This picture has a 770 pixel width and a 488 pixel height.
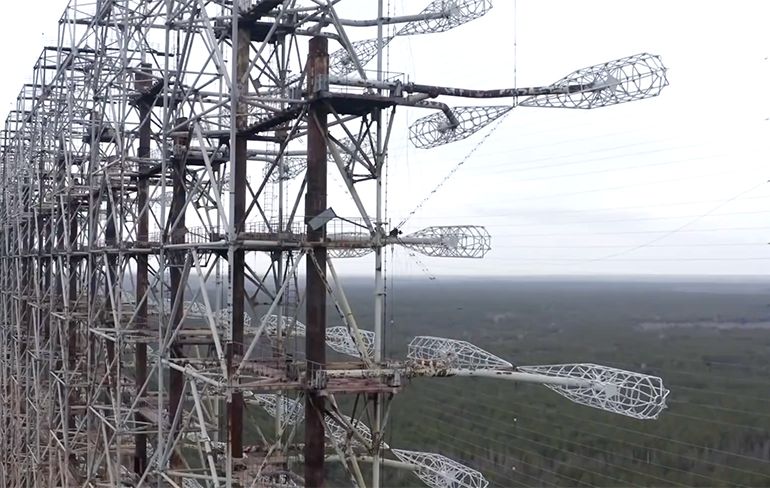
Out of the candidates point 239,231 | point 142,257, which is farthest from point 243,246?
point 142,257

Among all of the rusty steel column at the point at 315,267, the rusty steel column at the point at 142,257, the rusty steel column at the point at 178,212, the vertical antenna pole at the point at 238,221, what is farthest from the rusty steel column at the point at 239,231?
the rusty steel column at the point at 142,257

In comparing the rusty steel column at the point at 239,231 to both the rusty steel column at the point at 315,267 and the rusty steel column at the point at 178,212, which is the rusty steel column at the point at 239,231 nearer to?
the rusty steel column at the point at 178,212

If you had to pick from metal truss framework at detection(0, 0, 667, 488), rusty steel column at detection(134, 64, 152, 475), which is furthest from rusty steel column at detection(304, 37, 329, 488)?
rusty steel column at detection(134, 64, 152, 475)

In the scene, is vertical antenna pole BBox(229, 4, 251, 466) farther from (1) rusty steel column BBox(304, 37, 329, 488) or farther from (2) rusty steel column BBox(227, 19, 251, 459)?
(1) rusty steel column BBox(304, 37, 329, 488)

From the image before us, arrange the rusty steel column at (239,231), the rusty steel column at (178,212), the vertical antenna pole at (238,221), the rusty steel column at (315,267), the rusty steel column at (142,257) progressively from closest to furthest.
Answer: the rusty steel column at (315,267) < the vertical antenna pole at (238,221) < the rusty steel column at (239,231) < the rusty steel column at (178,212) < the rusty steel column at (142,257)

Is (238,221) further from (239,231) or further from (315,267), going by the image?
(315,267)
